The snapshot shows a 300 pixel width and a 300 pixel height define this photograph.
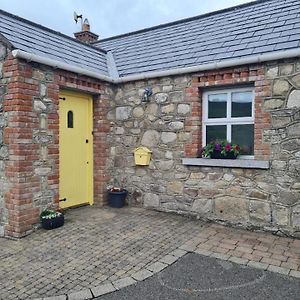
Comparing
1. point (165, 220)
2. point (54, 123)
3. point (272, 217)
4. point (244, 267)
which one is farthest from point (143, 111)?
point (244, 267)

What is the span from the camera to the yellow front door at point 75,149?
20.6 ft

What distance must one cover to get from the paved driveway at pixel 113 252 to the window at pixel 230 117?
167 cm

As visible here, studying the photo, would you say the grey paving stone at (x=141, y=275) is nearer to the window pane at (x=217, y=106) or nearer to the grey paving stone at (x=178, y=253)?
the grey paving stone at (x=178, y=253)

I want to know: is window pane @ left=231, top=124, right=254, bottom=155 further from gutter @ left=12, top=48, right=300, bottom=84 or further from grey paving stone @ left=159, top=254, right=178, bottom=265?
grey paving stone @ left=159, top=254, right=178, bottom=265

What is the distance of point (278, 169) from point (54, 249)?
380 centimetres

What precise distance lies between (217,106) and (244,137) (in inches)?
32.4

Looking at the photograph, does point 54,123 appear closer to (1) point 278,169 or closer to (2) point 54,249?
(2) point 54,249

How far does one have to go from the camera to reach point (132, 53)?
7906 millimetres

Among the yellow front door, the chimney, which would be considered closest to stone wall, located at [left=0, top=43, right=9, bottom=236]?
the yellow front door

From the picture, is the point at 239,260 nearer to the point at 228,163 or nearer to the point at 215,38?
the point at 228,163

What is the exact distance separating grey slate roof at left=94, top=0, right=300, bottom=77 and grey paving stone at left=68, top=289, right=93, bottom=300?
4.59 metres

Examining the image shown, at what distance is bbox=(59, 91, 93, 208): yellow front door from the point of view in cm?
629

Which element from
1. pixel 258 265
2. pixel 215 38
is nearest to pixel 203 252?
pixel 258 265

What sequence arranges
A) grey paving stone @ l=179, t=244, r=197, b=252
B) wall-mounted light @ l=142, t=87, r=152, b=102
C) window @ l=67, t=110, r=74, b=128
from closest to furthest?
1. grey paving stone @ l=179, t=244, r=197, b=252
2. window @ l=67, t=110, r=74, b=128
3. wall-mounted light @ l=142, t=87, r=152, b=102
